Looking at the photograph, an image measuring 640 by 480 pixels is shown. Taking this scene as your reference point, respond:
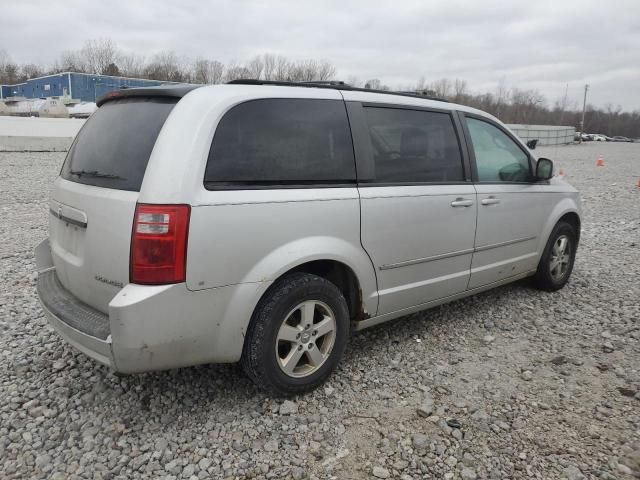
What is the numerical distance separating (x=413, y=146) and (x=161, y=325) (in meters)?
2.14

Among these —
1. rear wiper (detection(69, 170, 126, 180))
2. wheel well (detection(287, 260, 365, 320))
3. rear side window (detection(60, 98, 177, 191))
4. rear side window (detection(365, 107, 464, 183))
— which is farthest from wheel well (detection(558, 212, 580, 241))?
rear wiper (detection(69, 170, 126, 180))

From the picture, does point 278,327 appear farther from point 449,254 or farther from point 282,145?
point 449,254

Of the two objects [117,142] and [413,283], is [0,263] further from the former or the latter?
[413,283]

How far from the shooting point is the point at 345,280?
327 centimetres

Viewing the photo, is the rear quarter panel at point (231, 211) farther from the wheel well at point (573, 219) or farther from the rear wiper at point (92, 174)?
the wheel well at point (573, 219)

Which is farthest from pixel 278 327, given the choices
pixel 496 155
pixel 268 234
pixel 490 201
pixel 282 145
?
pixel 496 155

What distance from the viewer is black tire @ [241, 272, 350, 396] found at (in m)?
2.78

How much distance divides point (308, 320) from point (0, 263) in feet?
14.3

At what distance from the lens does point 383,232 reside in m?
3.25

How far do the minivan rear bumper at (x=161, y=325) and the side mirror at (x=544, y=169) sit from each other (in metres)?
3.02

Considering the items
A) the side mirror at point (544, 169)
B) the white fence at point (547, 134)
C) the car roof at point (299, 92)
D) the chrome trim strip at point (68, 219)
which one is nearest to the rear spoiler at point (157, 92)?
the car roof at point (299, 92)

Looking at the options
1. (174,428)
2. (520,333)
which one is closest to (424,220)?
(520,333)

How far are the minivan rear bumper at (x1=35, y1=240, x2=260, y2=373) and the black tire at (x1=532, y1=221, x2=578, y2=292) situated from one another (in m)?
3.28

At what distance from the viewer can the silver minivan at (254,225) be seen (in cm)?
246
